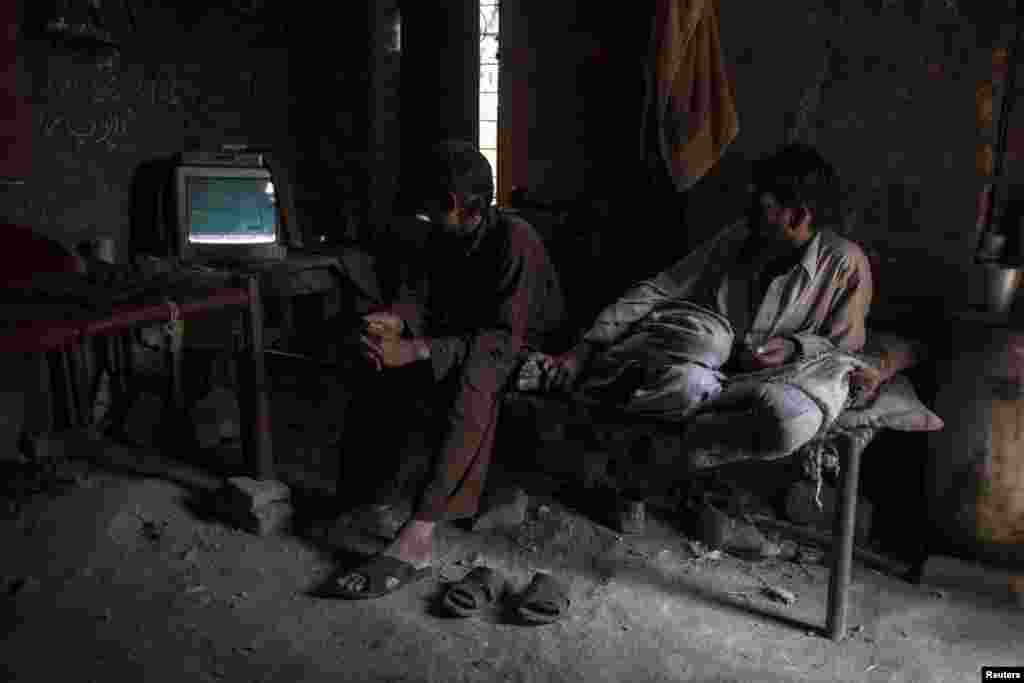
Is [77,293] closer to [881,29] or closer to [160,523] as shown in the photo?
[160,523]

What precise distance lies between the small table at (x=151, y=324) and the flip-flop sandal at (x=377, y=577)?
0.90m

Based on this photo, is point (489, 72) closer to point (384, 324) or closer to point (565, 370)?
point (384, 324)

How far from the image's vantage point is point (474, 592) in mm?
2986

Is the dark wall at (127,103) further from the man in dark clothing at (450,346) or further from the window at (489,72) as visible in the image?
the man in dark clothing at (450,346)

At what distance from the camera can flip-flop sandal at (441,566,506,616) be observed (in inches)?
116

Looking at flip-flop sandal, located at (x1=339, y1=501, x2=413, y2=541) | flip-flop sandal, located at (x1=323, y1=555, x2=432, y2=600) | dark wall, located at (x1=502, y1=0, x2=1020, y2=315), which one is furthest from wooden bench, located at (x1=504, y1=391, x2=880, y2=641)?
flip-flop sandal, located at (x1=339, y1=501, x2=413, y2=541)

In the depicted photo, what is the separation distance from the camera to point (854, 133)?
358cm

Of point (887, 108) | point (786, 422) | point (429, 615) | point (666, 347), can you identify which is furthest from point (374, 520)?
point (887, 108)

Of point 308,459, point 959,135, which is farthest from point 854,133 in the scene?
point 308,459

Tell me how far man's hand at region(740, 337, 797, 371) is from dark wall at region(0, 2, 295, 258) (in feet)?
11.1

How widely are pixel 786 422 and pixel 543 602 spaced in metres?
0.98

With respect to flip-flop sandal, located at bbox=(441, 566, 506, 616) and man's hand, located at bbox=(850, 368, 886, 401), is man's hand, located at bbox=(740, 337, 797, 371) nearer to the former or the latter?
man's hand, located at bbox=(850, 368, 886, 401)

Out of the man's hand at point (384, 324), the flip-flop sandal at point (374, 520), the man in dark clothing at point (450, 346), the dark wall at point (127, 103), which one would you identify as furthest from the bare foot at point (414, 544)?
the dark wall at point (127, 103)

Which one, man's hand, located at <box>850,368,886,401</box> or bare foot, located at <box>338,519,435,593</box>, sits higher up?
man's hand, located at <box>850,368,886,401</box>
